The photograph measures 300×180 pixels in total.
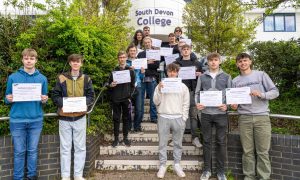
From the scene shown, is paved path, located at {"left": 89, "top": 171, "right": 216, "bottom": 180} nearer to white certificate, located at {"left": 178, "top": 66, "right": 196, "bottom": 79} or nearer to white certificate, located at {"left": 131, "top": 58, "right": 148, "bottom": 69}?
white certificate, located at {"left": 178, "top": 66, "right": 196, "bottom": 79}

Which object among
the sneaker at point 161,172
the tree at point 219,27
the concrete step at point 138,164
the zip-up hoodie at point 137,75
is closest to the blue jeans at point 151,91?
the zip-up hoodie at point 137,75

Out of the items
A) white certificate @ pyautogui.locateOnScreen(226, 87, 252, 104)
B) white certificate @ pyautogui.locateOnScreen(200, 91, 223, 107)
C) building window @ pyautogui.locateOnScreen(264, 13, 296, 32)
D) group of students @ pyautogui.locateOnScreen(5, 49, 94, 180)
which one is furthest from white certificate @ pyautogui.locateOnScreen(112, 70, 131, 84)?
building window @ pyautogui.locateOnScreen(264, 13, 296, 32)

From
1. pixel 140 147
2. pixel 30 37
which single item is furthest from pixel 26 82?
pixel 140 147

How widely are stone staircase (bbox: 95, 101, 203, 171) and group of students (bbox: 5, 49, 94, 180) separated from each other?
85 centimetres

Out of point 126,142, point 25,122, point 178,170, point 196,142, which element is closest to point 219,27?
point 196,142

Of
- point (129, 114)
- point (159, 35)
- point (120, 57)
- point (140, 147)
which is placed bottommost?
point (140, 147)

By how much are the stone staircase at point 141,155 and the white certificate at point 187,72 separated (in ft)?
4.47

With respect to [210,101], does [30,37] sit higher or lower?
higher

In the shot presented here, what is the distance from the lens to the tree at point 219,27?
1473cm

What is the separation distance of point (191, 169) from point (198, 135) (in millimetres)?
806

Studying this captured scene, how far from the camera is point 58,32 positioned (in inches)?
240

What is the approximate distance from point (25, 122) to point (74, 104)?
0.80 metres

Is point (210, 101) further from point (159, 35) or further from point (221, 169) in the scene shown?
point (159, 35)

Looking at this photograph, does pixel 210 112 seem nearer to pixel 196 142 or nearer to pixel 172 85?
pixel 172 85
